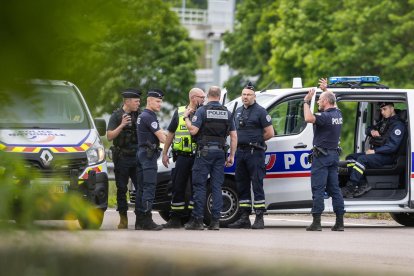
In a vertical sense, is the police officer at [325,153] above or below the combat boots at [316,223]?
above

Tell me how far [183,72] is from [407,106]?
3540 cm

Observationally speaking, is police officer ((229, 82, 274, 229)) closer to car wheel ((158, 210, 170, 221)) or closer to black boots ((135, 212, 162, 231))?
black boots ((135, 212, 162, 231))

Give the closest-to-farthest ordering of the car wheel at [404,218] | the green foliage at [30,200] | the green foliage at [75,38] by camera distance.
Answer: the green foliage at [75,38] → the green foliage at [30,200] → the car wheel at [404,218]

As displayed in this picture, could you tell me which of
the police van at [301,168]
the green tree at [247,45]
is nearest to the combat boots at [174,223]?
the police van at [301,168]

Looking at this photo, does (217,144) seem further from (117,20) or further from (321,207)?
(117,20)

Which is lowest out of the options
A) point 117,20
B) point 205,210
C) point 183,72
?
point 205,210

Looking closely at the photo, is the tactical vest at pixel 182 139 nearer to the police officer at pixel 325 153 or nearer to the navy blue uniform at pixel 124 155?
the navy blue uniform at pixel 124 155

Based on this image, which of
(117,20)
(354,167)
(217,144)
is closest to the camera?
(117,20)

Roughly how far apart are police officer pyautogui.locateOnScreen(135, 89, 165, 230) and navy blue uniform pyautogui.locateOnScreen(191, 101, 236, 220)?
0.46m

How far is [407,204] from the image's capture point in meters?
13.3

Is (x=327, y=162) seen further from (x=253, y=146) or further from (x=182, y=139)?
(x=182, y=139)

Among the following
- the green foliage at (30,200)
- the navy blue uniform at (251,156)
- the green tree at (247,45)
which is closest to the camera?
the green foliage at (30,200)

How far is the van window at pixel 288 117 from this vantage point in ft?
42.8

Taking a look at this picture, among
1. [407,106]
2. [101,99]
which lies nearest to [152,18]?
[101,99]
